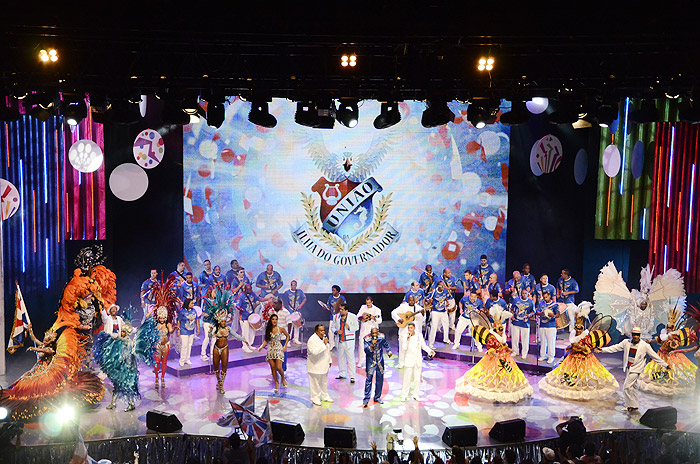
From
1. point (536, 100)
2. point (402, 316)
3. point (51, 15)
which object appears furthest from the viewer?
point (536, 100)

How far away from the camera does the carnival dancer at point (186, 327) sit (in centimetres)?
1219

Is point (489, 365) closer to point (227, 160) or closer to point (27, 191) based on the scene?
point (227, 160)

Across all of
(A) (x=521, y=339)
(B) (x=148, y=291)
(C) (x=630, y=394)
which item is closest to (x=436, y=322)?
(A) (x=521, y=339)

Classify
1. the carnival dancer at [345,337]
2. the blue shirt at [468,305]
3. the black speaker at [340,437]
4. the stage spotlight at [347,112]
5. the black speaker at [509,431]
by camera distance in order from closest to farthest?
the black speaker at [340,437] < the black speaker at [509,431] < the stage spotlight at [347,112] < the carnival dancer at [345,337] < the blue shirt at [468,305]

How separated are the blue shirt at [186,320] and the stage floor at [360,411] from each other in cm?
86

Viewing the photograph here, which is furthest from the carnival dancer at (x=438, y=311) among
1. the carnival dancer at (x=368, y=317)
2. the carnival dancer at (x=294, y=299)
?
the carnival dancer at (x=294, y=299)

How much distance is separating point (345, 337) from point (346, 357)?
49 cm

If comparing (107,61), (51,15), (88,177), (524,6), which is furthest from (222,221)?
(524,6)

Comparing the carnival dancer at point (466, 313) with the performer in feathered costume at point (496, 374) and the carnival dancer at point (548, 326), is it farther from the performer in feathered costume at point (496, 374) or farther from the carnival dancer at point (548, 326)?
the performer in feathered costume at point (496, 374)

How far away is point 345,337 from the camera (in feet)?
38.6

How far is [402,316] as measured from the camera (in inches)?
483

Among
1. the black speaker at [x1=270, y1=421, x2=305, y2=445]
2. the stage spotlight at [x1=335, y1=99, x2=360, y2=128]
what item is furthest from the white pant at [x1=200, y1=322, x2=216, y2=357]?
the stage spotlight at [x1=335, y1=99, x2=360, y2=128]

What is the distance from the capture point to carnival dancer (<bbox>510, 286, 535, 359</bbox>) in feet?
42.5

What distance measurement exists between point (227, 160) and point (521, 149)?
6.76 m
